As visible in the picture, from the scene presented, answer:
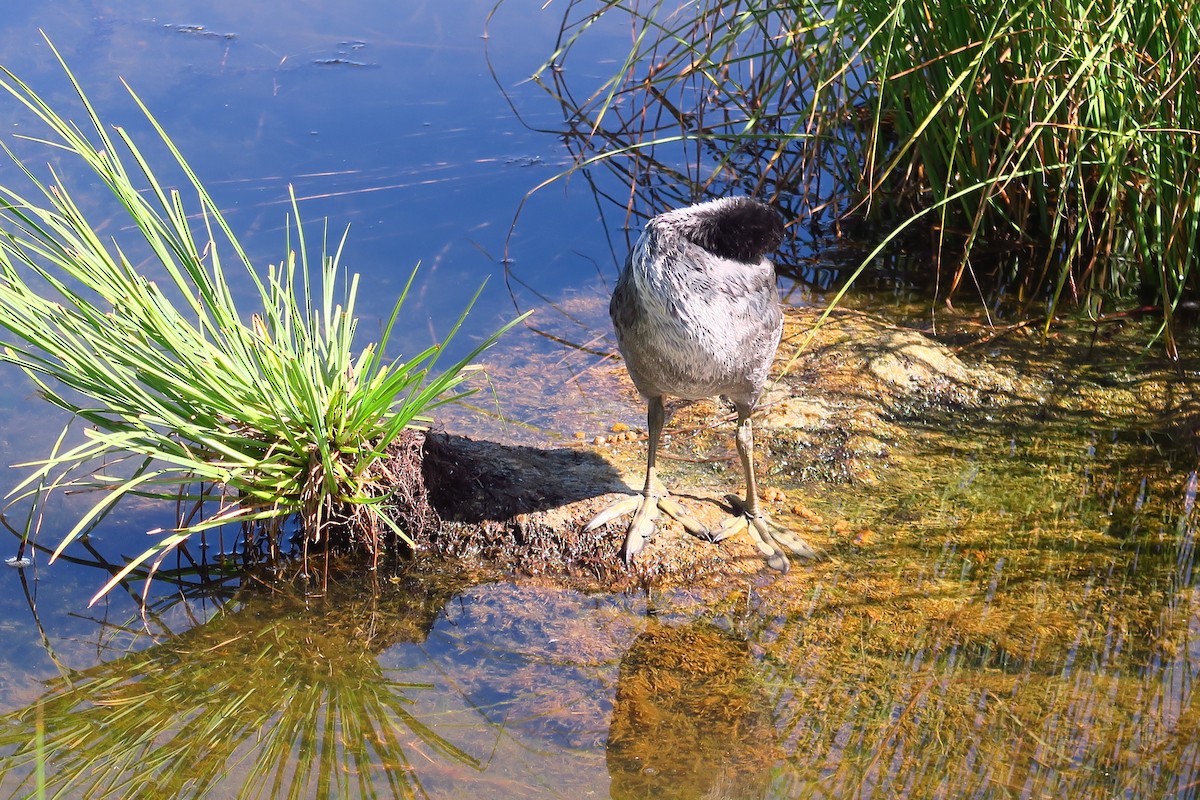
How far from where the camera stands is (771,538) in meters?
3.94

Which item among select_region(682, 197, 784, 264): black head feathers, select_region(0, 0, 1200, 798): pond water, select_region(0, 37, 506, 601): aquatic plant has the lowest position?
select_region(0, 0, 1200, 798): pond water

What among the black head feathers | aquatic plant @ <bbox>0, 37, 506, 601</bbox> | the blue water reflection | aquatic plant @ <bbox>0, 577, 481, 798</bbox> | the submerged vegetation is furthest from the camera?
the blue water reflection

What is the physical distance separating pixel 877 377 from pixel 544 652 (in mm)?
2140

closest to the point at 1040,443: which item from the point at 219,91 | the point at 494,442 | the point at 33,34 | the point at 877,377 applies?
the point at 877,377

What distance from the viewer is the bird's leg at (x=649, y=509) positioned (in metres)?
3.85

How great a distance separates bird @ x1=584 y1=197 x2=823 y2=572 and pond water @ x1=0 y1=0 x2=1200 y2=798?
2.05 feet

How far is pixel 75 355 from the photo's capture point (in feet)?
11.1

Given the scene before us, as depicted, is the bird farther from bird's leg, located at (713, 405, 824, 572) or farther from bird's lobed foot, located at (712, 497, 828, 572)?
bird's lobed foot, located at (712, 497, 828, 572)

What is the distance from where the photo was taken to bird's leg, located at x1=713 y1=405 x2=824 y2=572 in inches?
154

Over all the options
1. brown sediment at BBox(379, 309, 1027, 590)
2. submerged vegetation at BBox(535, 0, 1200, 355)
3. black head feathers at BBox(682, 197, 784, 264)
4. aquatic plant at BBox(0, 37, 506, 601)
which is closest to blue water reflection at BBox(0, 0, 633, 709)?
aquatic plant at BBox(0, 37, 506, 601)

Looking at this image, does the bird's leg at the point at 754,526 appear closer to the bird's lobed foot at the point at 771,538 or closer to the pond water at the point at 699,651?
the bird's lobed foot at the point at 771,538

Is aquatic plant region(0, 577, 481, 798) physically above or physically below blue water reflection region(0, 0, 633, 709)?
below

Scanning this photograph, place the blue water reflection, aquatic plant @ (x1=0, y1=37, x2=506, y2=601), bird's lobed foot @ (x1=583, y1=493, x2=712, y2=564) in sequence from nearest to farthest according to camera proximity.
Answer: aquatic plant @ (x1=0, y1=37, x2=506, y2=601)
bird's lobed foot @ (x1=583, y1=493, x2=712, y2=564)
the blue water reflection

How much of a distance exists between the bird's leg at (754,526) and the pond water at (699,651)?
5.0 inches
